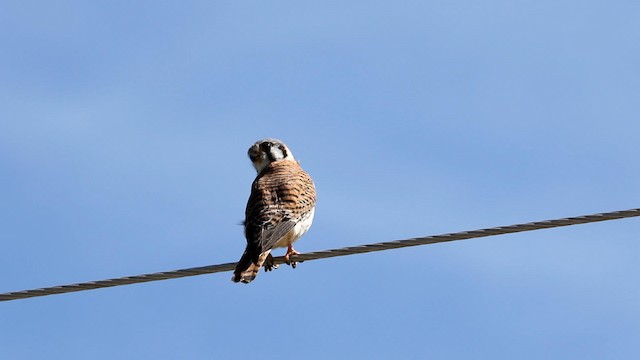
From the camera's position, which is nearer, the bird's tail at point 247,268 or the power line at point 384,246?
the power line at point 384,246

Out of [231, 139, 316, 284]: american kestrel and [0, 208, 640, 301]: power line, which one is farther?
[231, 139, 316, 284]: american kestrel

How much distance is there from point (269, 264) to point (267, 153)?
2314mm

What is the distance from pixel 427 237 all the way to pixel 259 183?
356 cm

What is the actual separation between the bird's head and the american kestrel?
0.04 feet

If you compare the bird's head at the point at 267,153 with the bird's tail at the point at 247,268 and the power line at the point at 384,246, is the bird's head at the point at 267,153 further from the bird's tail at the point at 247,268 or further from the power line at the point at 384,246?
the power line at the point at 384,246

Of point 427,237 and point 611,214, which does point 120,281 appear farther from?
point 611,214

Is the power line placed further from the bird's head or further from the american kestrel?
the bird's head

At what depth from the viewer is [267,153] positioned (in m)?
11.8

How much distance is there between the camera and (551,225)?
7.40 metres

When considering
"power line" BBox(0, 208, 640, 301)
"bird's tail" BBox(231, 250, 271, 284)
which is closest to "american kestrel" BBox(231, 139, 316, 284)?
"bird's tail" BBox(231, 250, 271, 284)

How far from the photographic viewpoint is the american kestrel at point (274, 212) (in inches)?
367

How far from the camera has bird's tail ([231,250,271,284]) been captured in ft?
29.5

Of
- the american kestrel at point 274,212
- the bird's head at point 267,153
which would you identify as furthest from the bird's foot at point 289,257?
the bird's head at point 267,153

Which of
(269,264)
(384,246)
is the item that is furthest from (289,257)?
(384,246)
